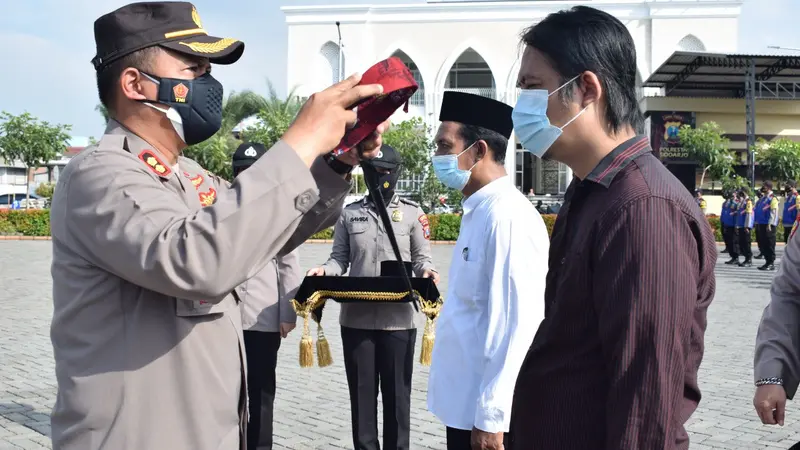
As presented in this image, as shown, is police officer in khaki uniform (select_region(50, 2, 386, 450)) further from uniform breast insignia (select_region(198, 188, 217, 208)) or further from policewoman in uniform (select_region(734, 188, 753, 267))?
policewoman in uniform (select_region(734, 188, 753, 267))

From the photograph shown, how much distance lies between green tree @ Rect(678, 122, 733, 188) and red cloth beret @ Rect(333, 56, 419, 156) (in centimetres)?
3730

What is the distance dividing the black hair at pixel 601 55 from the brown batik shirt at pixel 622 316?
0.10 metres

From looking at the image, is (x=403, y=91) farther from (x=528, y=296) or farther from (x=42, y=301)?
(x=42, y=301)

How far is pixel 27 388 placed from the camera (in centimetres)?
648

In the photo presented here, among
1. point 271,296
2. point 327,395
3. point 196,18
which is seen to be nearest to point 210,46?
point 196,18

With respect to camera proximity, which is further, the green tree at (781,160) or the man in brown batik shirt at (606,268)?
the green tree at (781,160)

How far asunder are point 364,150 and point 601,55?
26.6 inches

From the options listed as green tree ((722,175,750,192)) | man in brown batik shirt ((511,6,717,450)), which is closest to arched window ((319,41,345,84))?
green tree ((722,175,750,192))

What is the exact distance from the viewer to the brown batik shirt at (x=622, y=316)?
161 cm

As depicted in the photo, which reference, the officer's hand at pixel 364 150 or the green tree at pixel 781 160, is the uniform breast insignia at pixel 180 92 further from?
the green tree at pixel 781 160

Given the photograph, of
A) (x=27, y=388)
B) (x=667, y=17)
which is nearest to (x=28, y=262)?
(x=27, y=388)

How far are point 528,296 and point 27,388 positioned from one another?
5.30 metres

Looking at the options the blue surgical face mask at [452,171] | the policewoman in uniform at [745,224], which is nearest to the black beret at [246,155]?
the blue surgical face mask at [452,171]

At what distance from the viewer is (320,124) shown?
168cm
